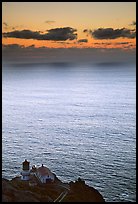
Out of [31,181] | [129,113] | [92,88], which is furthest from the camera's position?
[92,88]

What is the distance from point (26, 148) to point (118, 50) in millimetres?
11541

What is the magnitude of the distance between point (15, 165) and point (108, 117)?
1168 centimetres

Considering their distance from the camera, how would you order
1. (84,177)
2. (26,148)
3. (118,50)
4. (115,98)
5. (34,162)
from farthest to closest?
(115,98) → (118,50) → (26,148) → (34,162) → (84,177)

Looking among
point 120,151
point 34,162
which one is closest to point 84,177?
point 120,151

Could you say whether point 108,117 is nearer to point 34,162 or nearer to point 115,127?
point 115,127

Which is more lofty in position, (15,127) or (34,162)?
(15,127)

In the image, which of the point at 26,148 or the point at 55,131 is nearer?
the point at 26,148

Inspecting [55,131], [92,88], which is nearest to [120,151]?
[55,131]

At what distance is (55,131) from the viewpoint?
75.7 feet

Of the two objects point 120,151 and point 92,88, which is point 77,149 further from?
point 92,88

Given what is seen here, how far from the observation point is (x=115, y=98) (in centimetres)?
3541

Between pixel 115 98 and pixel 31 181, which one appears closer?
pixel 31 181

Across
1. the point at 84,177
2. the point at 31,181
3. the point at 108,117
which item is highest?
the point at 108,117

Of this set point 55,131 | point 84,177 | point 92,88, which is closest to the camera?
point 84,177
